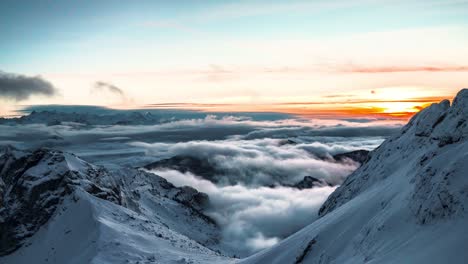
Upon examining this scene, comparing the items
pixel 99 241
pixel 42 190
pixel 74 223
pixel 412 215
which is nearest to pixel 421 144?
pixel 412 215

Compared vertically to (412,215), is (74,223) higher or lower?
lower

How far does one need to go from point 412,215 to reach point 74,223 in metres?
63.3

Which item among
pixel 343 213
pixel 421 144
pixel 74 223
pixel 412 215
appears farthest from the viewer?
pixel 74 223

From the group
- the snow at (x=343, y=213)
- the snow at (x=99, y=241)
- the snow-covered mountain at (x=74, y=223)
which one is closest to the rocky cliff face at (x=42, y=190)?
the snow-covered mountain at (x=74, y=223)

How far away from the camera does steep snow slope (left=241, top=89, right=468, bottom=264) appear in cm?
1972

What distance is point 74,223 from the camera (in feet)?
232

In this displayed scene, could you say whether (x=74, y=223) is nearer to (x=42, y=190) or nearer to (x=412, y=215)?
(x=42, y=190)

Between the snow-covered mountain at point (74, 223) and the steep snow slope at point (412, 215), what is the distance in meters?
25.3

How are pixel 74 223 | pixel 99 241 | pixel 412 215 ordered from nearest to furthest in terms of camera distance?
1. pixel 412 215
2. pixel 99 241
3. pixel 74 223

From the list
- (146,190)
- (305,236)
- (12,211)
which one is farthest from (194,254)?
(146,190)

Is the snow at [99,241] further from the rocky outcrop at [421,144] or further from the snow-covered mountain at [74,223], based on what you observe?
the rocky outcrop at [421,144]

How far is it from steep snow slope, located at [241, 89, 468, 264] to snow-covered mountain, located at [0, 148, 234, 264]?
25.3m

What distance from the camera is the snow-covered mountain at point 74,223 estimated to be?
57969 mm

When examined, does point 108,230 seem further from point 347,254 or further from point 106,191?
point 347,254
